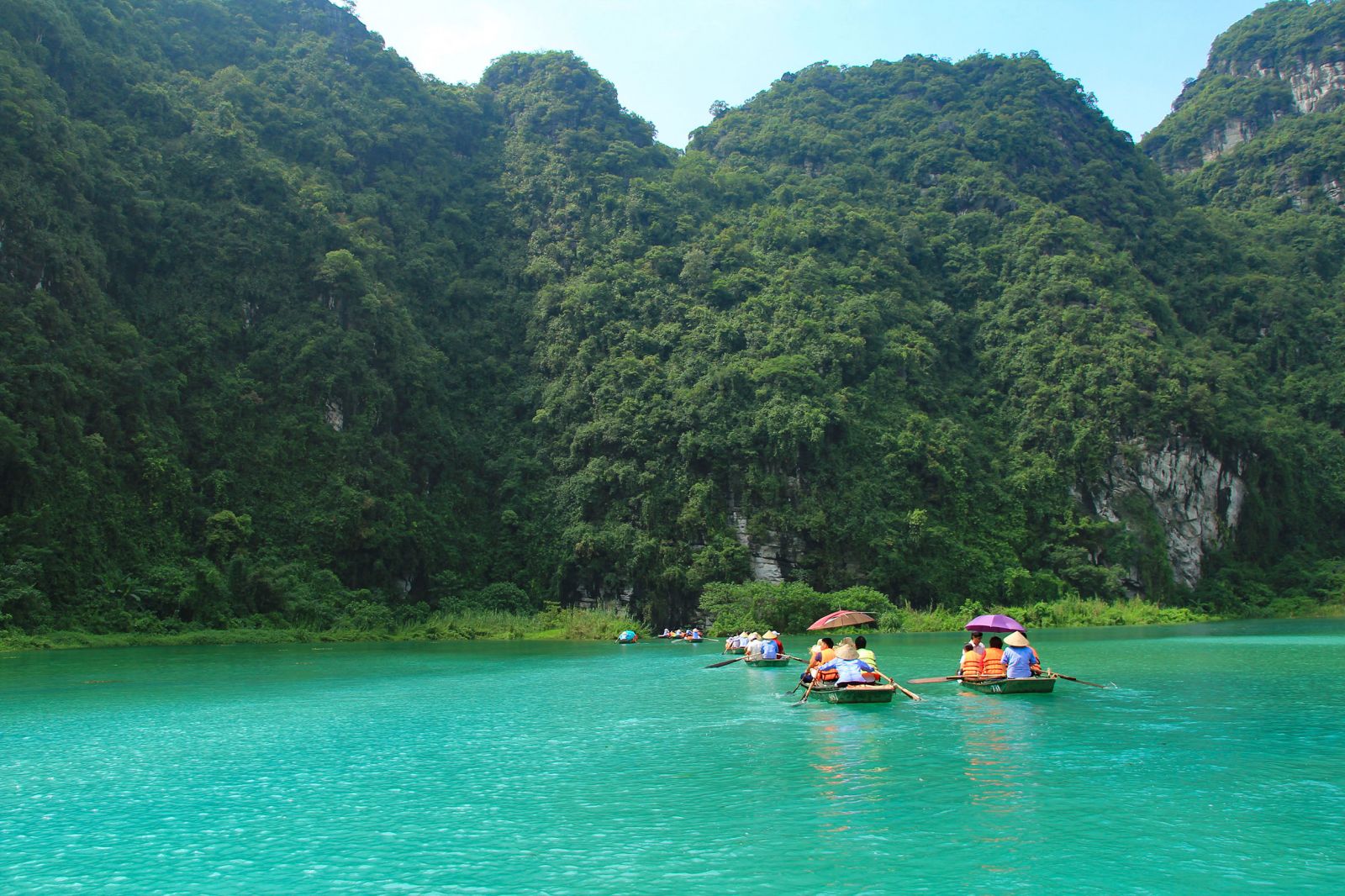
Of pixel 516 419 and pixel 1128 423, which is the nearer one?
pixel 1128 423

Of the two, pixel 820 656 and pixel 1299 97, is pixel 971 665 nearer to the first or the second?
pixel 820 656

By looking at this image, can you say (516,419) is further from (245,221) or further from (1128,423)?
(1128,423)

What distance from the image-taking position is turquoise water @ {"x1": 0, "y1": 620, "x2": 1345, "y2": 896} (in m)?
7.59

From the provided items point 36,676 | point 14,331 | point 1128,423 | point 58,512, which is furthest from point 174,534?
point 1128,423

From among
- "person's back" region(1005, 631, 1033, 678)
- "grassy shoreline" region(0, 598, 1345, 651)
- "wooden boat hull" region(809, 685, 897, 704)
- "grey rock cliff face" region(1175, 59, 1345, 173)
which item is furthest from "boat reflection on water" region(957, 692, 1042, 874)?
"grey rock cliff face" region(1175, 59, 1345, 173)

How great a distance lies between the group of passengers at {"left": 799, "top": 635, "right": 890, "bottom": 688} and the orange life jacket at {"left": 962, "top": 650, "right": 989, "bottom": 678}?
7.84 feet

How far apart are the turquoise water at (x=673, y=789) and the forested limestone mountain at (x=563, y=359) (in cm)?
2522

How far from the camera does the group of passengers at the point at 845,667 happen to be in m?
16.8

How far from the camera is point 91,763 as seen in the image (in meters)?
12.7

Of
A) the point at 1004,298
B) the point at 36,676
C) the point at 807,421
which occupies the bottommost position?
the point at 36,676

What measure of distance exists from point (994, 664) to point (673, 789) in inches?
402

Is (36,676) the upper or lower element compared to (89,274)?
lower

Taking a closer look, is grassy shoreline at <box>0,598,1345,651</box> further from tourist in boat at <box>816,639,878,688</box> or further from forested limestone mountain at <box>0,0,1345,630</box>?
tourist in boat at <box>816,639,878,688</box>

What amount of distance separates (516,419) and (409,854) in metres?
52.0
